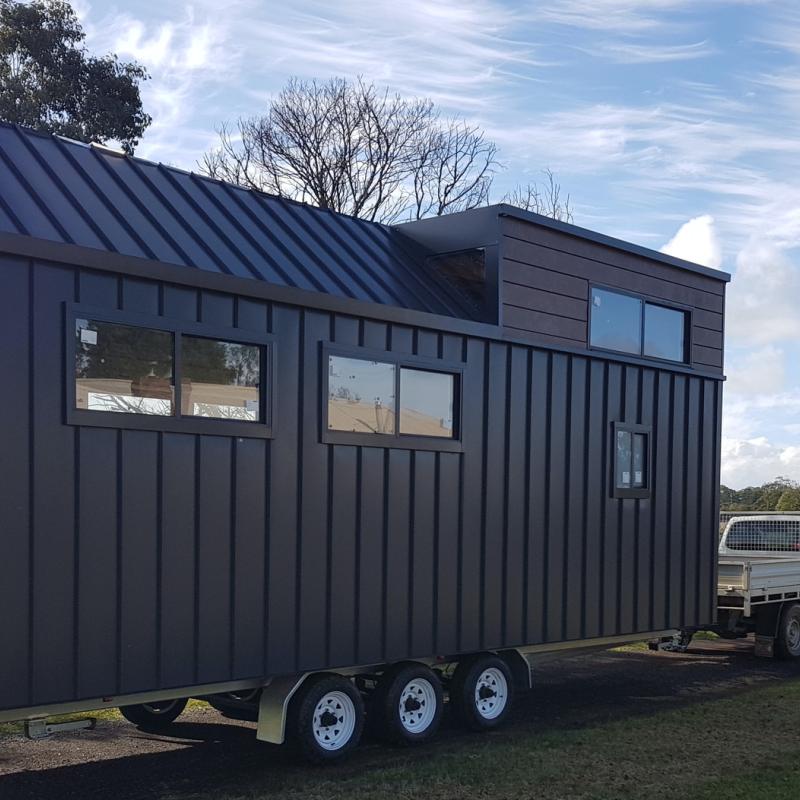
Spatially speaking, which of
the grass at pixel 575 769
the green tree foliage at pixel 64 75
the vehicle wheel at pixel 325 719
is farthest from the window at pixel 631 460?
the green tree foliage at pixel 64 75

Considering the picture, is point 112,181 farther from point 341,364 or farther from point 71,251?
point 341,364

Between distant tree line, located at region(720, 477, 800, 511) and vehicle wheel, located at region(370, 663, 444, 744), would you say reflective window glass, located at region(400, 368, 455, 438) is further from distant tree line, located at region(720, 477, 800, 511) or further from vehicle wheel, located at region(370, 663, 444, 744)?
distant tree line, located at region(720, 477, 800, 511)

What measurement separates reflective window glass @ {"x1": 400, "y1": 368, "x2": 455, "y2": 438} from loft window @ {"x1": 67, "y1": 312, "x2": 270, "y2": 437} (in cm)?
151

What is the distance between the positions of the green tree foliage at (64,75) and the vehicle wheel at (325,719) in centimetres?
1993

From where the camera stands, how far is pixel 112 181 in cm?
841

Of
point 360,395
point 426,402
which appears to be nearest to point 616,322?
point 426,402

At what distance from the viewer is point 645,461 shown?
38.4ft

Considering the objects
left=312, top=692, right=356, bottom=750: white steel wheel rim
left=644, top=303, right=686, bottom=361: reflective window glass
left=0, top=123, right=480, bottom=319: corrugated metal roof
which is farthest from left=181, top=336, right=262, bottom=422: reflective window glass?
left=644, top=303, right=686, bottom=361: reflective window glass

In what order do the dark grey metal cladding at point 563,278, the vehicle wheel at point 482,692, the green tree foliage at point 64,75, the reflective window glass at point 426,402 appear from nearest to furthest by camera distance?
the reflective window glass at point 426,402 → the vehicle wheel at point 482,692 → the dark grey metal cladding at point 563,278 → the green tree foliage at point 64,75

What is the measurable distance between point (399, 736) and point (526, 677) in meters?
1.73

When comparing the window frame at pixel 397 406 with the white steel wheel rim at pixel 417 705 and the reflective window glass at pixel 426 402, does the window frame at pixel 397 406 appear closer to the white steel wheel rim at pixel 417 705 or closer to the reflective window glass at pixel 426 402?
the reflective window glass at pixel 426 402

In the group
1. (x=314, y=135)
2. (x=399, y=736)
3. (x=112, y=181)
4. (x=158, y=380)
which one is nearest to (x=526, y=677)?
(x=399, y=736)

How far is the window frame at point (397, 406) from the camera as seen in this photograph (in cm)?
868

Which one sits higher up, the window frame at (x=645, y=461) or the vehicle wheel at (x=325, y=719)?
the window frame at (x=645, y=461)
